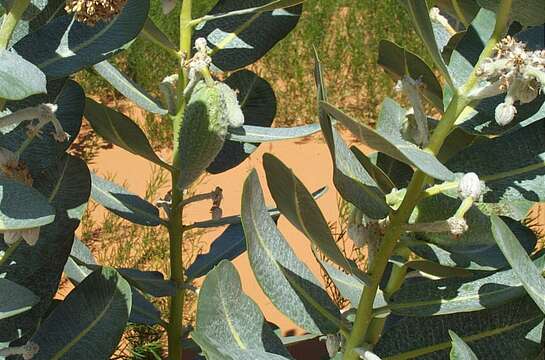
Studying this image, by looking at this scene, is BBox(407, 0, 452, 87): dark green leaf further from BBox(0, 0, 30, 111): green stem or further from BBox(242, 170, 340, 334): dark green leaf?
BBox(0, 0, 30, 111): green stem

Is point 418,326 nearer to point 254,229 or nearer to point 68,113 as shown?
point 254,229

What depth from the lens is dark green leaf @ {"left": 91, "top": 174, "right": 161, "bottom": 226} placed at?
1210 mm

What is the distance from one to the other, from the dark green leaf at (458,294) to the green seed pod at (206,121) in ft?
0.82

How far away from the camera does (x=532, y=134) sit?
2.85ft

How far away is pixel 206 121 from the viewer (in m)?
0.93

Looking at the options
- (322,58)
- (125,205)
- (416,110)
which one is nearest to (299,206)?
(416,110)

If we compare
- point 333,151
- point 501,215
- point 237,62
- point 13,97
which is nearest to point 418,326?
point 501,215

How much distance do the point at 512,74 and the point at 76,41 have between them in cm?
42

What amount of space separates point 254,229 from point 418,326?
0.76 feet

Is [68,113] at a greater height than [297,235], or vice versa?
[297,235]

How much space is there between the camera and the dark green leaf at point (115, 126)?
3.46 feet

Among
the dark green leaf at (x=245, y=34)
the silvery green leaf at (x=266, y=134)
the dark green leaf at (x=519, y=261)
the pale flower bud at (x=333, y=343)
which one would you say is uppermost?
the dark green leaf at (x=245, y=34)

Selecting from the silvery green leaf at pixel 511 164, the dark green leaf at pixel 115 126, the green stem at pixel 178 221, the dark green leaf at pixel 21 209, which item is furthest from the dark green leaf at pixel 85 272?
the silvery green leaf at pixel 511 164

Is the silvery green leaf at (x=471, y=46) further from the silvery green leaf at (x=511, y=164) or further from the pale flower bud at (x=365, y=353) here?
the pale flower bud at (x=365, y=353)
